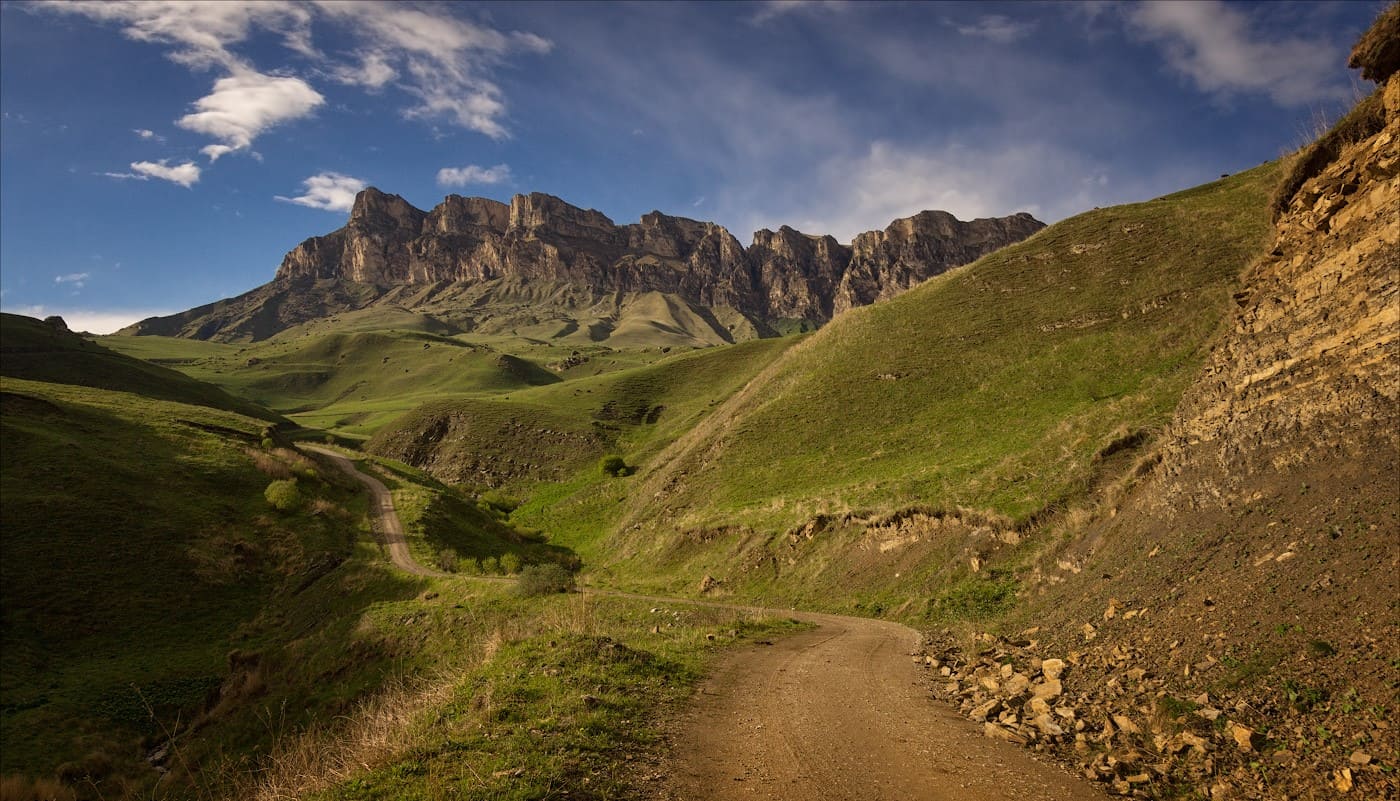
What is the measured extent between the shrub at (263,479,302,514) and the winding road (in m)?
37.1

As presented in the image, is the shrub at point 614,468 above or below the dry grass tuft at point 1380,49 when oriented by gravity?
below

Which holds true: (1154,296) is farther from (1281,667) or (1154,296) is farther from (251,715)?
(251,715)

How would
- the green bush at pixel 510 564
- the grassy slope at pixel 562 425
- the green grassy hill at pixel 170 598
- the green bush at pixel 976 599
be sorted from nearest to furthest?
1. the green bush at pixel 976 599
2. the green grassy hill at pixel 170 598
3. the green bush at pixel 510 564
4. the grassy slope at pixel 562 425

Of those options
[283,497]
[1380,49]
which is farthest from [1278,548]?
[283,497]

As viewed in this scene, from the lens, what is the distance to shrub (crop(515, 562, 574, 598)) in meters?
25.9

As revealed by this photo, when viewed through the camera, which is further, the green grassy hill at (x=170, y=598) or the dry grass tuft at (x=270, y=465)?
the dry grass tuft at (x=270, y=465)

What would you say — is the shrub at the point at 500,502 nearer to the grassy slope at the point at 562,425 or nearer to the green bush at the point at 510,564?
the grassy slope at the point at 562,425

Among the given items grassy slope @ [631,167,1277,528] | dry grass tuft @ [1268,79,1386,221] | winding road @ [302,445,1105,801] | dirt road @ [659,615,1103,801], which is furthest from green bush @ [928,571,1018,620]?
dry grass tuft @ [1268,79,1386,221]

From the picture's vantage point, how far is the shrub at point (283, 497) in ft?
126

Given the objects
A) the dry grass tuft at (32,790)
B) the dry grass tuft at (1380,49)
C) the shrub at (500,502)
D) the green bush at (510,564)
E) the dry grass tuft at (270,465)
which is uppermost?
the dry grass tuft at (1380,49)

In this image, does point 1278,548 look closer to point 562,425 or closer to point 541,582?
point 541,582

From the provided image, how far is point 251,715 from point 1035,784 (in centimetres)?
2663

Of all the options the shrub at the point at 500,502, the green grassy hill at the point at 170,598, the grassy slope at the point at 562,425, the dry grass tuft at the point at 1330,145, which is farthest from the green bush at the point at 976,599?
the shrub at the point at 500,502

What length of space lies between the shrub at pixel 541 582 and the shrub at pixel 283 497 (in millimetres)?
21972
